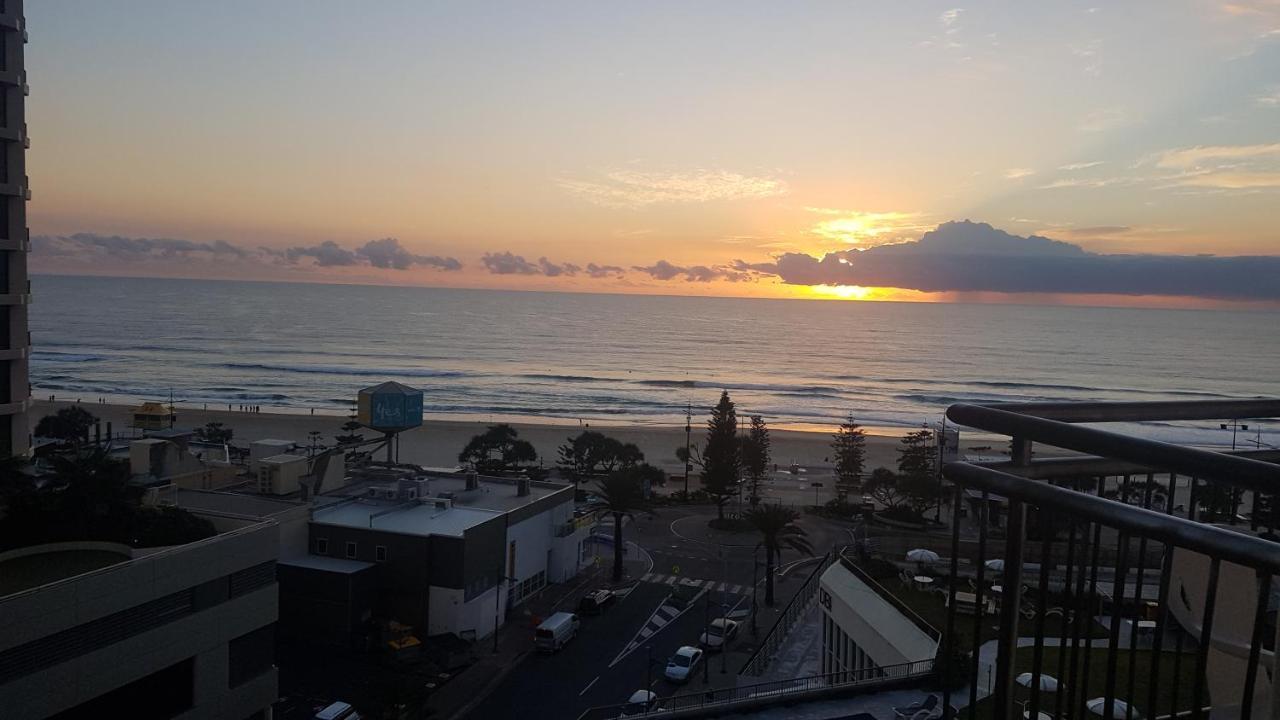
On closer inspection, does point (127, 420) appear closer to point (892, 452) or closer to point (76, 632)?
point (76, 632)

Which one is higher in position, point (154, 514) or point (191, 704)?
point (154, 514)

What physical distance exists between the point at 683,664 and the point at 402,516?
9379 mm

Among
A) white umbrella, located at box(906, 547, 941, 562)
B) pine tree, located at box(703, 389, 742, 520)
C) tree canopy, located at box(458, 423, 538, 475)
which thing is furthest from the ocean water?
white umbrella, located at box(906, 547, 941, 562)

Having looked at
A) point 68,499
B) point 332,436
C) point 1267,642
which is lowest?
point 332,436

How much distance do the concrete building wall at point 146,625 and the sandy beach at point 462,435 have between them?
1137 inches

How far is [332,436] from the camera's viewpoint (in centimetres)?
4888

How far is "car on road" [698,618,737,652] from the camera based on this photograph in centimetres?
2017

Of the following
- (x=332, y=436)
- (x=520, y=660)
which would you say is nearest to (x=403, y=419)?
(x=520, y=660)

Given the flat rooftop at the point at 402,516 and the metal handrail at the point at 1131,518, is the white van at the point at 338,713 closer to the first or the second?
the flat rooftop at the point at 402,516

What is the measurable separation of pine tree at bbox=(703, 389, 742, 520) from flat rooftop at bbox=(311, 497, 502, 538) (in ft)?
41.2

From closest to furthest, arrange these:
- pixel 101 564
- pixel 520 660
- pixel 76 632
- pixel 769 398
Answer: pixel 76 632, pixel 101 564, pixel 520 660, pixel 769 398

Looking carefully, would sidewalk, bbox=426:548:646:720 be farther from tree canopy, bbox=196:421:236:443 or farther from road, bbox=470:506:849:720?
tree canopy, bbox=196:421:236:443

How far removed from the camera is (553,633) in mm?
19797

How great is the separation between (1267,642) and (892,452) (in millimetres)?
50833
